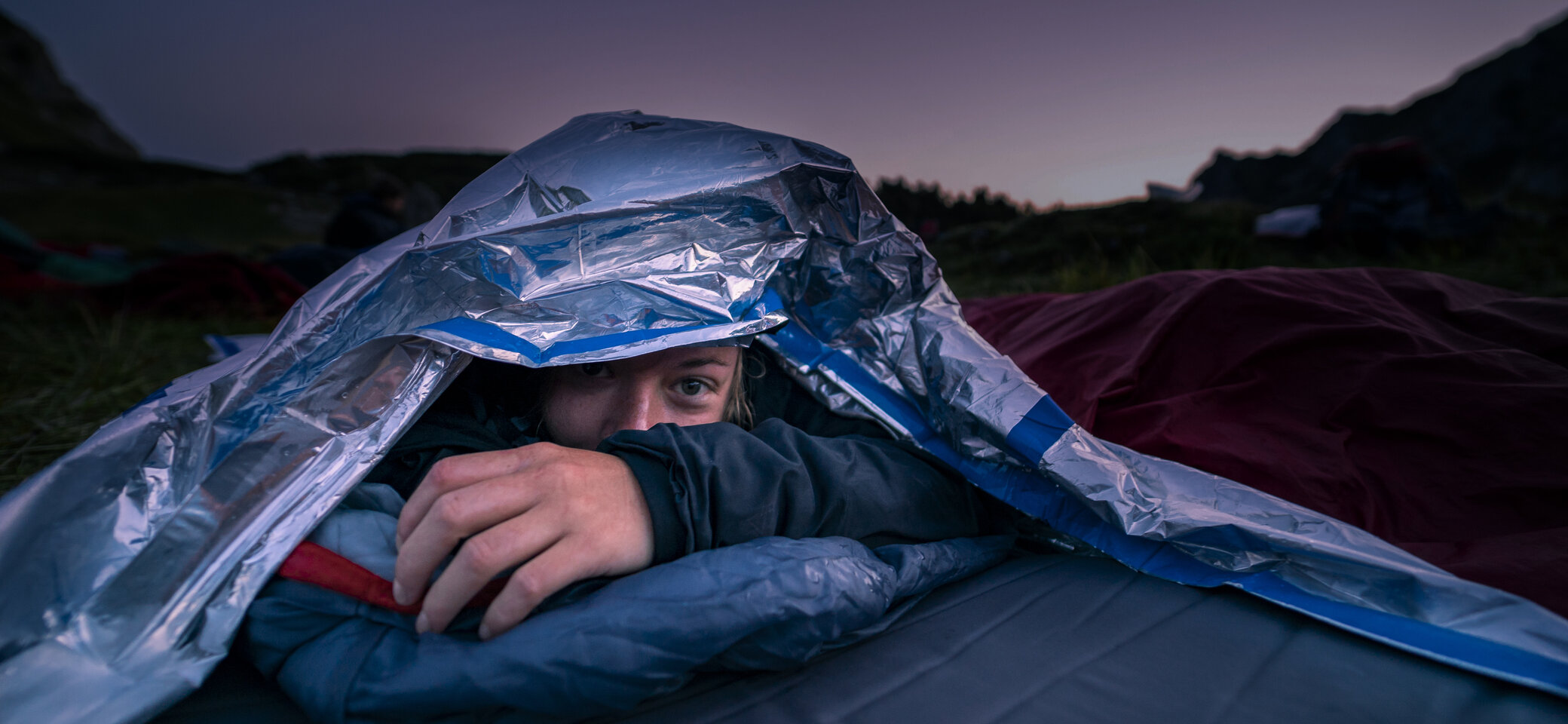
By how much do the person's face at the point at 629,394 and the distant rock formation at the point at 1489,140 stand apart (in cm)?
1048

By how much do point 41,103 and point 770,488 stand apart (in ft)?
177

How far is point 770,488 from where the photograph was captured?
28.5 inches

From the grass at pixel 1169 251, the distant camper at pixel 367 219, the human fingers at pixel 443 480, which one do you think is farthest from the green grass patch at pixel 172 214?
the human fingers at pixel 443 480

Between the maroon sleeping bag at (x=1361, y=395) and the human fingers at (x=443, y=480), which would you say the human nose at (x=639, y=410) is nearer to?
the human fingers at (x=443, y=480)

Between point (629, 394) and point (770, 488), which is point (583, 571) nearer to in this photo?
point (770, 488)

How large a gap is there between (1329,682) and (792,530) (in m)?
0.56

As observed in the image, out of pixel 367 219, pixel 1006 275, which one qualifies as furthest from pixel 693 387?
pixel 367 219

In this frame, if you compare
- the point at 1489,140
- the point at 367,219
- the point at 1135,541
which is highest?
the point at 1489,140

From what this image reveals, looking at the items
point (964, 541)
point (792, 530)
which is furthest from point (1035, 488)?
point (792, 530)

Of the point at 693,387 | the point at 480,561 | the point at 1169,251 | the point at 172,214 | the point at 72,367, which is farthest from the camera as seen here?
the point at 172,214

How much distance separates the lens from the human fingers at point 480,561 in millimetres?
528

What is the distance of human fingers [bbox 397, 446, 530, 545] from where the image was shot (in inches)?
22.0

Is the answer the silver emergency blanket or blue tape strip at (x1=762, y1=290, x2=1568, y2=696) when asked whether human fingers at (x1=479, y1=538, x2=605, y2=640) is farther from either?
blue tape strip at (x1=762, y1=290, x2=1568, y2=696)

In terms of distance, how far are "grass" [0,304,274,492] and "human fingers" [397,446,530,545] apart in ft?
4.28
